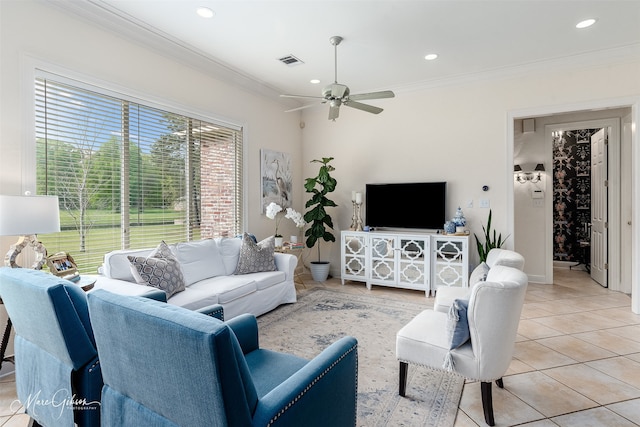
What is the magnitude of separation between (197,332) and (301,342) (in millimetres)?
2158

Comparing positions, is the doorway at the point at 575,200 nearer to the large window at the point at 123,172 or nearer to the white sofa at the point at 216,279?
the white sofa at the point at 216,279

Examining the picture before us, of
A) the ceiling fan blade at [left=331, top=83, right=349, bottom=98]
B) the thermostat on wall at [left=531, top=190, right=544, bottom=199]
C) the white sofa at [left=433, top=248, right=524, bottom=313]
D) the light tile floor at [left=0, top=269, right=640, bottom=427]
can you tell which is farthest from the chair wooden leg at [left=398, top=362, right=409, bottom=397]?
the thermostat on wall at [left=531, top=190, right=544, bottom=199]

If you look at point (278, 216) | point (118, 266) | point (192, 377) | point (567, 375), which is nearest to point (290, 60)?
point (278, 216)

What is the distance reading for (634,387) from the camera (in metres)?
2.20

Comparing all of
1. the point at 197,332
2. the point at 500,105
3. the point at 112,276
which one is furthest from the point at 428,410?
the point at 500,105

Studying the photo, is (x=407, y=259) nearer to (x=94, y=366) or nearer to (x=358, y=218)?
(x=358, y=218)

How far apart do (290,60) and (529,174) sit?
13.2 feet

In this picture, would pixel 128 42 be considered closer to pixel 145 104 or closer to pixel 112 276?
pixel 145 104

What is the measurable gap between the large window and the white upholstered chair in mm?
2909

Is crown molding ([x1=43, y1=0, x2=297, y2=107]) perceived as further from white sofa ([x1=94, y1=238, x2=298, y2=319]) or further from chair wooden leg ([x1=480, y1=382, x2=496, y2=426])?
chair wooden leg ([x1=480, y1=382, x2=496, y2=426])

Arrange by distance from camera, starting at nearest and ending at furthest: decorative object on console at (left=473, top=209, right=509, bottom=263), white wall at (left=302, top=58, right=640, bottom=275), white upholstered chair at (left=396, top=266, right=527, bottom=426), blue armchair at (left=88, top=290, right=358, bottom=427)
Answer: blue armchair at (left=88, top=290, right=358, bottom=427)
white upholstered chair at (left=396, top=266, right=527, bottom=426)
white wall at (left=302, top=58, right=640, bottom=275)
decorative object on console at (left=473, top=209, right=509, bottom=263)

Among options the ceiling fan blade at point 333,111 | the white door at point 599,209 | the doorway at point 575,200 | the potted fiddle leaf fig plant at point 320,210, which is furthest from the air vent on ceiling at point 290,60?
the doorway at point 575,200

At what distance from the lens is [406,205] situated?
4.78m

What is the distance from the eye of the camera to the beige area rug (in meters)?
1.94
